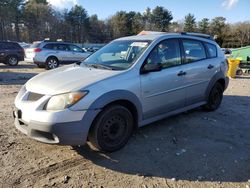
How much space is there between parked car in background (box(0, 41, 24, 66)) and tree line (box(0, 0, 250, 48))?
4029 centimetres

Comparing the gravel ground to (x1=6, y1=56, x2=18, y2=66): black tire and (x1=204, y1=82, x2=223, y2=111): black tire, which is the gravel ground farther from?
(x1=6, y1=56, x2=18, y2=66): black tire

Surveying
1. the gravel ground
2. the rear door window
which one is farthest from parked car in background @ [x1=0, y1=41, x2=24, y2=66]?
the gravel ground

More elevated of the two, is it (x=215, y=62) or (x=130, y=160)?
(x=215, y=62)

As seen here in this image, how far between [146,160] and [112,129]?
0.67 meters

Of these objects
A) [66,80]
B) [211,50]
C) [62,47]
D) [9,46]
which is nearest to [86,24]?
[9,46]

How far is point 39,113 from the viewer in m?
3.85

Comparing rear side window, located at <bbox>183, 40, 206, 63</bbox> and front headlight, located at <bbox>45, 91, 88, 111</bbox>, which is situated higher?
rear side window, located at <bbox>183, 40, 206, 63</bbox>

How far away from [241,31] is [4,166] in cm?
A: 6410

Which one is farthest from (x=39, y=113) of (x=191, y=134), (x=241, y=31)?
(x=241, y=31)

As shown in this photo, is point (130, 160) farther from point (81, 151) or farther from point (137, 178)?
point (81, 151)

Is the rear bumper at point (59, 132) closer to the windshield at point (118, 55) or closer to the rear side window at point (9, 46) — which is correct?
the windshield at point (118, 55)

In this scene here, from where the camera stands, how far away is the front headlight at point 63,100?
3.84 m

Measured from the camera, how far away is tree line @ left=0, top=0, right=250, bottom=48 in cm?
6069

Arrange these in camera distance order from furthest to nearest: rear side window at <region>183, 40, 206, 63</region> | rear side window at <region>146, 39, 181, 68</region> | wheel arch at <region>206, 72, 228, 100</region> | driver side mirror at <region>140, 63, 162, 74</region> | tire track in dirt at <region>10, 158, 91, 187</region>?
wheel arch at <region>206, 72, 228, 100</region> < rear side window at <region>183, 40, 206, 63</region> < rear side window at <region>146, 39, 181, 68</region> < driver side mirror at <region>140, 63, 162, 74</region> < tire track in dirt at <region>10, 158, 91, 187</region>
